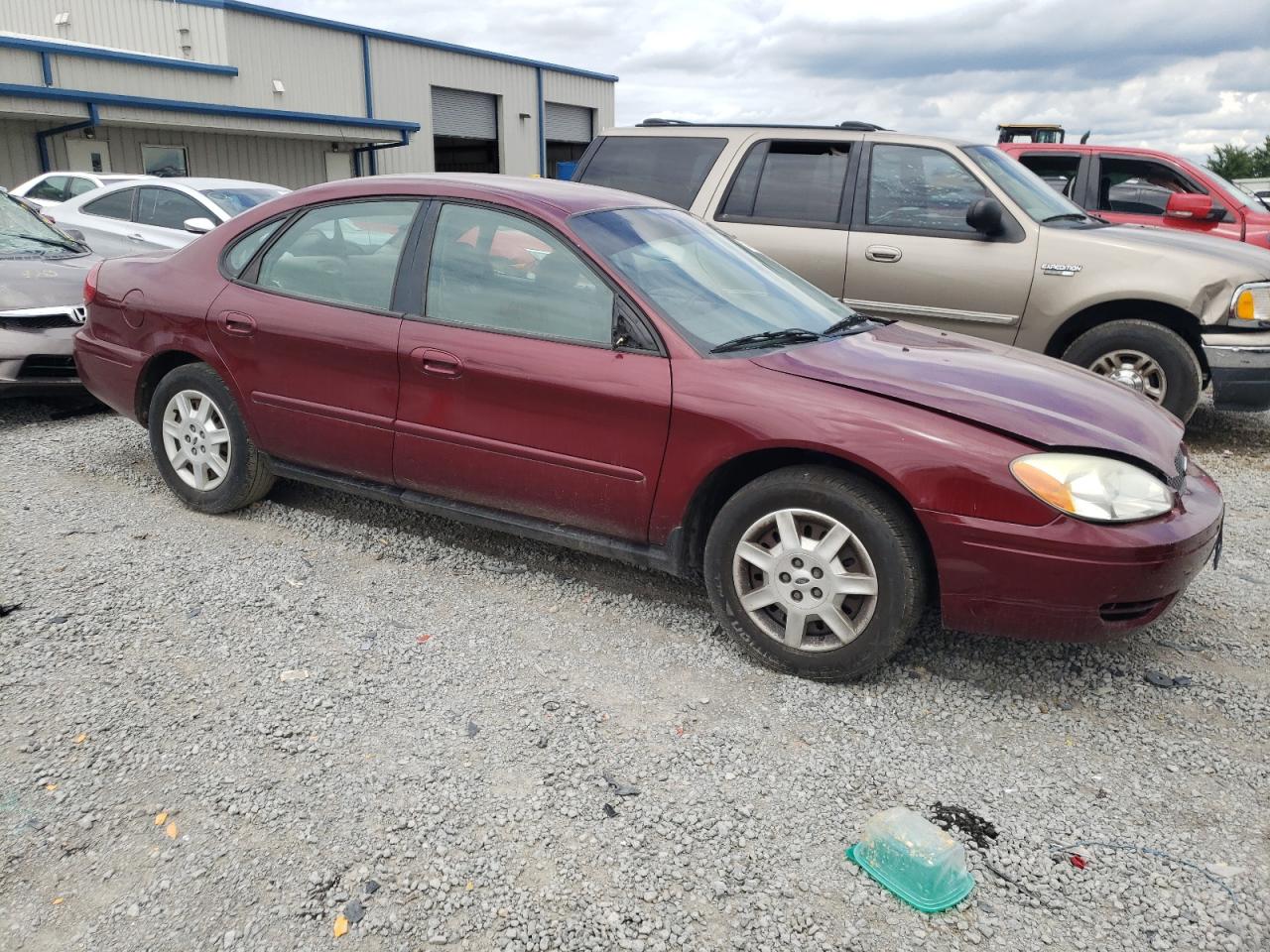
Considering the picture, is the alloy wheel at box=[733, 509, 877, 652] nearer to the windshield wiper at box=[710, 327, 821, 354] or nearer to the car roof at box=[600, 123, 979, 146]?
the windshield wiper at box=[710, 327, 821, 354]

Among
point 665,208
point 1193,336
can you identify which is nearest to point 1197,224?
point 1193,336

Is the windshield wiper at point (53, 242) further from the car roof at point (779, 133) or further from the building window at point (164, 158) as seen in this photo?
the building window at point (164, 158)

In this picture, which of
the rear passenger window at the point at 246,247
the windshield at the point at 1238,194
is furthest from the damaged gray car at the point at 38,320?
the windshield at the point at 1238,194

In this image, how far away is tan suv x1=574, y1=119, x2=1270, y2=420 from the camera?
600cm

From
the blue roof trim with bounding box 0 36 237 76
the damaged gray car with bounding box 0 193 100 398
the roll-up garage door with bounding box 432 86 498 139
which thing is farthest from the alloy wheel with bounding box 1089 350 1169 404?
the roll-up garage door with bounding box 432 86 498 139

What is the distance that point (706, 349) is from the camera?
3.49 metres

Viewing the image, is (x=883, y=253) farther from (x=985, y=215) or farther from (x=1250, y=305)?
(x=1250, y=305)

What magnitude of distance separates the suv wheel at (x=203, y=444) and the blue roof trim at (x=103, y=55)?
56.0 ft

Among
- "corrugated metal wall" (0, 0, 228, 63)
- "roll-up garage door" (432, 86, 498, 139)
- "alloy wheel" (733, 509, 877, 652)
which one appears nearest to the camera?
"alloy wheel" (733, 509, 877, 652)

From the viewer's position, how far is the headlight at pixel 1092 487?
2.96 m

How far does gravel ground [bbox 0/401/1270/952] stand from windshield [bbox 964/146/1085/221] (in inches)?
117

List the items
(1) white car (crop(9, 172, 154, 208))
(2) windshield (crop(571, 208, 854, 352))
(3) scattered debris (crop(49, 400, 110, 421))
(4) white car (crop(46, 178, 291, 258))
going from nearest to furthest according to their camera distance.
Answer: (2) windshield (crop(571, 208, 854, 352)) → (3) scattered debris (crop(49, 400, 110, 421)) → (4) white car (crop(46, 178, 291, 258)) → (1) white car (crop(9, 172, 154, 208))

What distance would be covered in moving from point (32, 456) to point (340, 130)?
20359 mm

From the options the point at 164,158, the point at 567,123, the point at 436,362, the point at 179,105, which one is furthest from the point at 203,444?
the point at 567,123
